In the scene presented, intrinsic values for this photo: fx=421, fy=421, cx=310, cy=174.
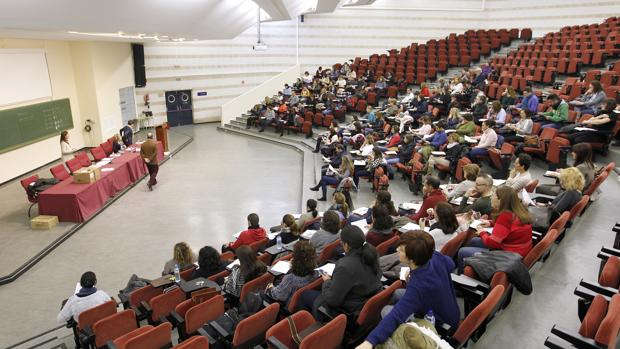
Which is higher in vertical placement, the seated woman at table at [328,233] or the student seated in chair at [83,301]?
the seated woman at table at [328,233]

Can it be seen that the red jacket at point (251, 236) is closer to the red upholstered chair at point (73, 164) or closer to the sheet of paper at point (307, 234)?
the sheet of paper at point (307, 234)

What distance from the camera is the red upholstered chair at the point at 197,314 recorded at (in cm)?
388

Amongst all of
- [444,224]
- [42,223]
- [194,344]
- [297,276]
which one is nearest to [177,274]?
[297,276]

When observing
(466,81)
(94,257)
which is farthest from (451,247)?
(466,81)

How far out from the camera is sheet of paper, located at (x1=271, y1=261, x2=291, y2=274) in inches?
176

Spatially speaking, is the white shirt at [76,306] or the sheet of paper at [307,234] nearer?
the white shirt at [76,306]

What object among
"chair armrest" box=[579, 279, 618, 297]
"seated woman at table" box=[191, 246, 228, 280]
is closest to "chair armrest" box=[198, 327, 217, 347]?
"seated woman at table" box=[191, 246, 228, 280]

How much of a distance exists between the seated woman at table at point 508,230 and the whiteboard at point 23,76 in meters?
11.9

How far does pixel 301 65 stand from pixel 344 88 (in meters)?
5.18

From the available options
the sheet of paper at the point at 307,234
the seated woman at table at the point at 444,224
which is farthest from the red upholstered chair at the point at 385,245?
the sheet of paper at the point at 307,234

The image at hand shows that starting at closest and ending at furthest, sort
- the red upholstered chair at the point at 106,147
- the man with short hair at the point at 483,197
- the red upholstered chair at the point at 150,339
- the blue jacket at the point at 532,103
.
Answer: the red upholstered chair at the point at 150,339 → the man with short hair at the point at 483,197 → the blue jacket at the point at 532,103 → the red upholstered chair at the point at 106,147

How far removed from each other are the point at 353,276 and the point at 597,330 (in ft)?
5.61

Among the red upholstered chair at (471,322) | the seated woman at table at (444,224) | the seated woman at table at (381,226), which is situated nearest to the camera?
the red upholstered chair at (471,322)

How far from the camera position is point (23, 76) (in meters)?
11.5
